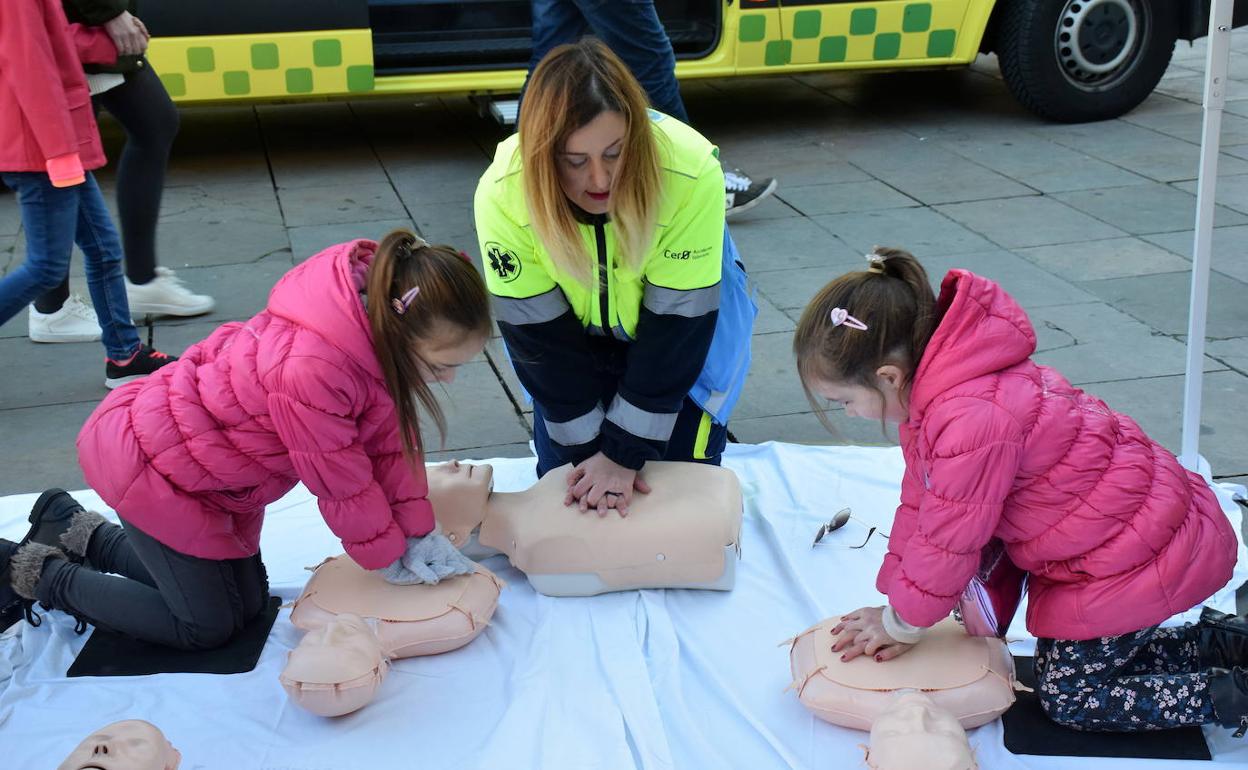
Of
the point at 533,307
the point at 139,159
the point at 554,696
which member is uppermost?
the point at 533,307

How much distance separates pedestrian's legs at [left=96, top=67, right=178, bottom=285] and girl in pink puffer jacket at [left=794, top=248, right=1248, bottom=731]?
256 centimetres

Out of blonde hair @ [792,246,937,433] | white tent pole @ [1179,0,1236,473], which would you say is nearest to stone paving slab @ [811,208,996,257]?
white tent pole @ [1179,0,1236,473]

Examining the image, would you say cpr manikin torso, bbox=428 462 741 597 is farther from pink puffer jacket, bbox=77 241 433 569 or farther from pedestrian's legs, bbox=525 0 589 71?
pedestrian's legs, bbox=525 0 589 71

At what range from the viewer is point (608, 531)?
2.51m

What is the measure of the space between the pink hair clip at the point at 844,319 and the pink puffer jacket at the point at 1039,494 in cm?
12

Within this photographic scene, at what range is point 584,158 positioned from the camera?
2262 millimetres

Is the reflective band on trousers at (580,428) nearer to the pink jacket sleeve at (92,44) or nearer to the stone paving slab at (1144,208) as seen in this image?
the pink jacket sleeve at (92,44)

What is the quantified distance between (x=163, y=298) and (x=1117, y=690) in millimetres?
3205

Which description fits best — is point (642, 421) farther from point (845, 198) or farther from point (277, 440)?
point (845, 198)

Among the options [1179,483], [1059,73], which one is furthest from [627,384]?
[1059,73]

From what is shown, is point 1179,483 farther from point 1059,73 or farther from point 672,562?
point 1059,73

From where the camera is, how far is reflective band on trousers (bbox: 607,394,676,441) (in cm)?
259

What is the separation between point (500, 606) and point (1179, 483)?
4.33 feet

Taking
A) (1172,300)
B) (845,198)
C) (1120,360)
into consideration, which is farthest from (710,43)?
(1120,360)
